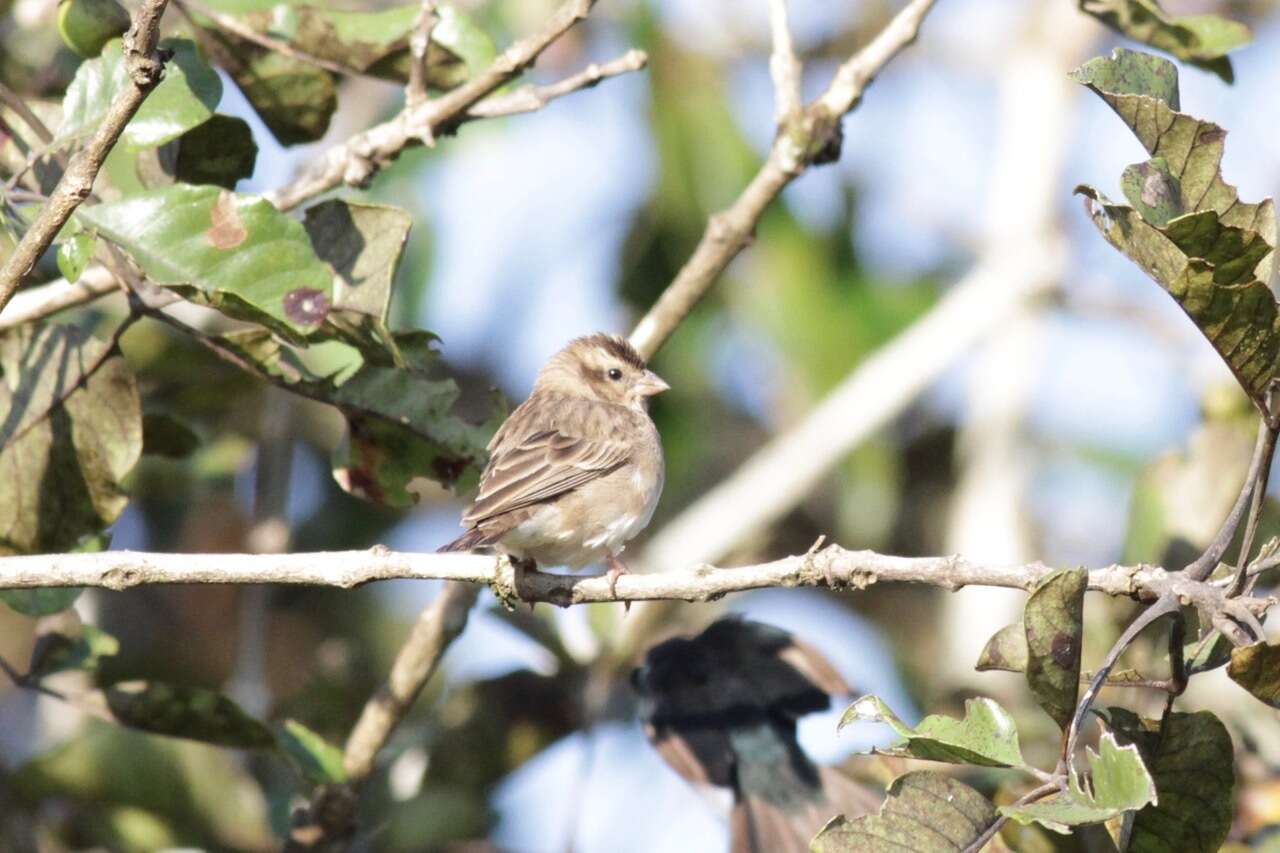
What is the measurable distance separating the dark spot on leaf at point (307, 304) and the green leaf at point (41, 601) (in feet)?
2.81

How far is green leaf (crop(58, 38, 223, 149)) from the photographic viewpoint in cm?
309

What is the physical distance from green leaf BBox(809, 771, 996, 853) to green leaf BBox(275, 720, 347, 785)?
71.8 inches

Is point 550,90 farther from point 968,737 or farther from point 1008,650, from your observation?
point 968,737

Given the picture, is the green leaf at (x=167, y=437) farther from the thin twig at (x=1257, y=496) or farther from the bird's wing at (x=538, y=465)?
the thin twig at (x=1257, y=496)

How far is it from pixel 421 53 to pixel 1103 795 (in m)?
2.37

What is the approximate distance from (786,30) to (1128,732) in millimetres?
2234

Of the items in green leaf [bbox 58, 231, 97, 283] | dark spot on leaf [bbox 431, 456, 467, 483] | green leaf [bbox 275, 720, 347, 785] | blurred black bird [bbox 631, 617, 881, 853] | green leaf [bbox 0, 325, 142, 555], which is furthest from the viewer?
blurred black bird [bbox 631, 617, 881, 853]

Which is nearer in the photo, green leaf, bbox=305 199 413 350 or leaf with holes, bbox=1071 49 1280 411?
leaf with holes, bbox=1071 49 1280 411

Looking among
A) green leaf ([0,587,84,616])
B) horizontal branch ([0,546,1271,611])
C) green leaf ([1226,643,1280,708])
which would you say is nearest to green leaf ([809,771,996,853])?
horizontal branch ([0,546,1271,611])

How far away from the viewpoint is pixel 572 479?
16.4 ft

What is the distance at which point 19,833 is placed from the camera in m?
4.60

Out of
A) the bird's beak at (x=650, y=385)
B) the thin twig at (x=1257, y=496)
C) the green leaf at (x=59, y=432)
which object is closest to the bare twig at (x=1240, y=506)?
the thin twig at (x=1257, y=496)

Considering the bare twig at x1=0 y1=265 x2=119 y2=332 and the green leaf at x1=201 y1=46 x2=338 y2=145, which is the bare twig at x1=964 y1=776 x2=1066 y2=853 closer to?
the bare twig at x1=0 y1=265 x2=119 y2=332

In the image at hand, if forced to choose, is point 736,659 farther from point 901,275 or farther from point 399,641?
point 901,275
